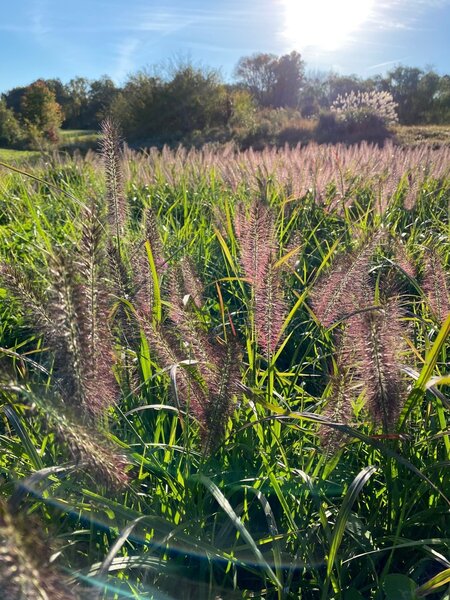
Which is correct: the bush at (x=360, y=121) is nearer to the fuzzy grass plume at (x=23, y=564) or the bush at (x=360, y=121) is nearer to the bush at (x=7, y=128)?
the bush at (x=7, y=128)

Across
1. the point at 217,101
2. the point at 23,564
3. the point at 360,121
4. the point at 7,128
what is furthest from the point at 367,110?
the point at 23,564

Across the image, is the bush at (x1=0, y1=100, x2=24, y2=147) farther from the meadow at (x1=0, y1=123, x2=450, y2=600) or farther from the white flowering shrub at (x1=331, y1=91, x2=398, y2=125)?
the meadow at (x1=0, y1=123, x2=450, y2=600)

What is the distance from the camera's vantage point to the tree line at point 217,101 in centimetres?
2942

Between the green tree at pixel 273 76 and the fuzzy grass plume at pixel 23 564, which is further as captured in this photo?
the green tree at pixel 273 76

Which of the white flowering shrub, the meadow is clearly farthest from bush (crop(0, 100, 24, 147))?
the meadow

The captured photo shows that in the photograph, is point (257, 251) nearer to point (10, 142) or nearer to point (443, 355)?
point (443, 355)

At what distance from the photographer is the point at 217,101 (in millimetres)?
30938

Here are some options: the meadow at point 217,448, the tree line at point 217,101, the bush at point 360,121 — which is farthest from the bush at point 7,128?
the meadow at point 217,448

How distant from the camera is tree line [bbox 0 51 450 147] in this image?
29.4 meters

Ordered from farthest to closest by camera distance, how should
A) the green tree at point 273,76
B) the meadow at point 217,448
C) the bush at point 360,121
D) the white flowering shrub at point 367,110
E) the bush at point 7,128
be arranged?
the green tree at point 273,76, the bush at point 7,128, the white flowering shrub at point 367,110, the bush at point 360,121, the meadow at point 217,448

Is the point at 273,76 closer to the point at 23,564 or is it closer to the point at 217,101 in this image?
the point at 217,101

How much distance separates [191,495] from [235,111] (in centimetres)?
3157

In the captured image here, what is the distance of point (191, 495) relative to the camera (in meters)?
1.39

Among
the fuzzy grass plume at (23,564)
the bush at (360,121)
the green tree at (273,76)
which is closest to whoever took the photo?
the fuzzy grass plume at (23,564)
